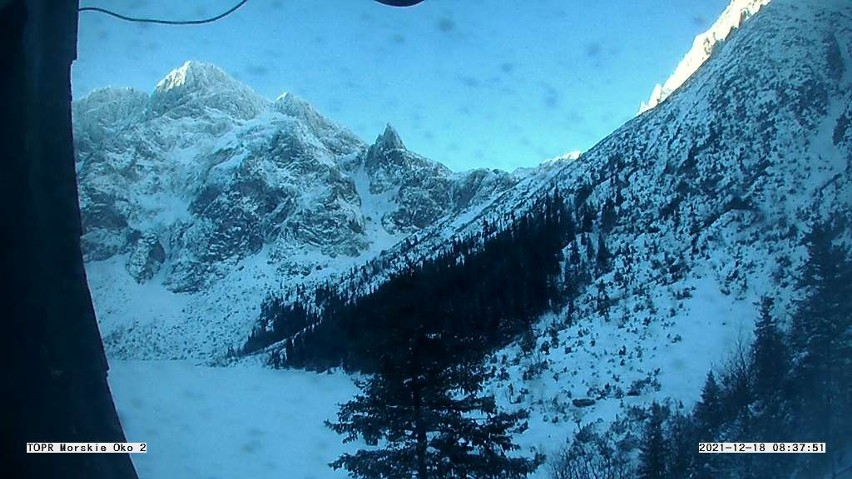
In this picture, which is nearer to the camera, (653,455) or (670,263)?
(653,455)

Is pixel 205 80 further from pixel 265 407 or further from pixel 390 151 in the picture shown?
pixel 265 407

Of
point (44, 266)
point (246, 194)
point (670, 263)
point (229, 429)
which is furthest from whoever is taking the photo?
point (246, 194)

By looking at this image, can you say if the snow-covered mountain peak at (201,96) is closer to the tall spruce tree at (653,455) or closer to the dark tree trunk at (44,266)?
the tall spruce tree at (653,455)

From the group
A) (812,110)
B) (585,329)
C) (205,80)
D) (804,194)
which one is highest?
(205,80)

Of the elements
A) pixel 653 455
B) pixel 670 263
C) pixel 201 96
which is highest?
pixel 201 96

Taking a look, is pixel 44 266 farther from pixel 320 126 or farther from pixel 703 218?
pixel 320 126

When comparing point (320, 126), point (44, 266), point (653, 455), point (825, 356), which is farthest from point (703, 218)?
point (320, 126)

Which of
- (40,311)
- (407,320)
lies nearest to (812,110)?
(407,320)
